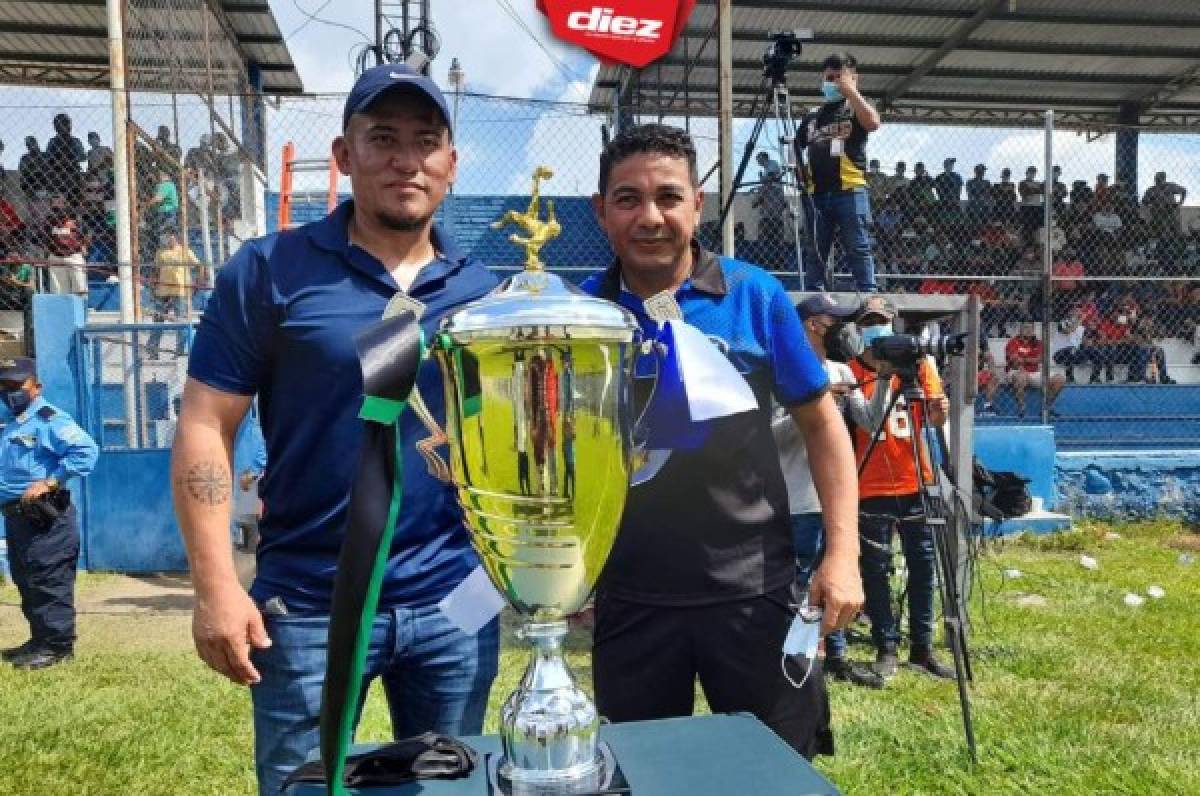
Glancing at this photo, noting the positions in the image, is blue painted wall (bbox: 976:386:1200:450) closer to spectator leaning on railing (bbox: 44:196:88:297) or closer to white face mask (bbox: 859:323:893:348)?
white face mask (bbox: 859:323:893:348)

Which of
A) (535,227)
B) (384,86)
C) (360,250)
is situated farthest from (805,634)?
(384,86)

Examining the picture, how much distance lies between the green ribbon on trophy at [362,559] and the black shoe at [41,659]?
15.6 ft

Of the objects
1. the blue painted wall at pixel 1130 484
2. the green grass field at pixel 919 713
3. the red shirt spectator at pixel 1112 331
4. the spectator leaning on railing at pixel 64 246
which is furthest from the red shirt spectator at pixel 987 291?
the spectator leaning on railing at pixel 64 246

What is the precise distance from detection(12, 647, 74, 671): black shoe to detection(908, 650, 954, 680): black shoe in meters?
4.32

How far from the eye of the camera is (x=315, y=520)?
5.33 ft

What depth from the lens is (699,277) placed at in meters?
1.82

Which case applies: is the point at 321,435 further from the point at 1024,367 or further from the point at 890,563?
the point at 1024,367

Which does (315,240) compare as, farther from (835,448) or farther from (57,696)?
(57,696)

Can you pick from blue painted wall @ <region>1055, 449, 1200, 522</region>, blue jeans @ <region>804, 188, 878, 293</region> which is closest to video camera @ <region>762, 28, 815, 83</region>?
blue jeans @ <region>804, 188, 878, 293</region>

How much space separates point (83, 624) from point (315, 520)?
5.04 m

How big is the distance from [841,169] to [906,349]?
11.4 ft

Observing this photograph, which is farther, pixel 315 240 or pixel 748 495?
pixel 748 495

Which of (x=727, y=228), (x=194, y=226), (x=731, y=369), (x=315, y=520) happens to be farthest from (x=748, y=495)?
(x=194, y=226)

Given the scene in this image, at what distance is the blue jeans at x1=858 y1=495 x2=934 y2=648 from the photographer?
175 inches
